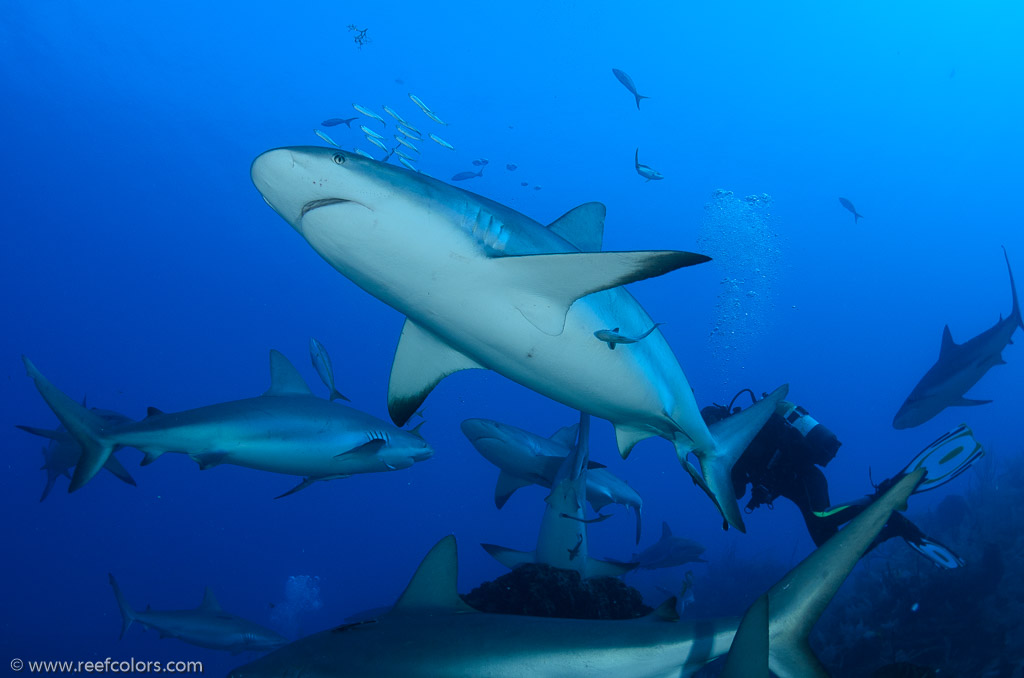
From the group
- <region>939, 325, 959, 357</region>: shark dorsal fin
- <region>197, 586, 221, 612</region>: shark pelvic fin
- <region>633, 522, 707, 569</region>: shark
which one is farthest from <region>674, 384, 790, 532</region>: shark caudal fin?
<region>197, 586, 221, 612</region>: shark pelvic fin

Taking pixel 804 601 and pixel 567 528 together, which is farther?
pixel 567 528

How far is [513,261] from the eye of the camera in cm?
221

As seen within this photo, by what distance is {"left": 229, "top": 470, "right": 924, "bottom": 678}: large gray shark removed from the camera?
7.27 ft

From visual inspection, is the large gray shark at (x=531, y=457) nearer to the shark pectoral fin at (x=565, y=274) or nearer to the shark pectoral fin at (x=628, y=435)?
the shark pectoral fin at (x=628, y=435)

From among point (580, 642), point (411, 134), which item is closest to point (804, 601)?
point (580, 642)

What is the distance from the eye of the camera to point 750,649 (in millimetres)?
2068

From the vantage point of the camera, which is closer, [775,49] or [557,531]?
[557,531]

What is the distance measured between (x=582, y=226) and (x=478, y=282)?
147cm

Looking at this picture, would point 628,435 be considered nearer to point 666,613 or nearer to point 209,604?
point 666,613

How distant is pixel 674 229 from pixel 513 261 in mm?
62434

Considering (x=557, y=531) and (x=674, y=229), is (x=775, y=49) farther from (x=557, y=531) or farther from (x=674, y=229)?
(x=557, y=531)

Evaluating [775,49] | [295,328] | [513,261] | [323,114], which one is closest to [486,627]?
[513,261]

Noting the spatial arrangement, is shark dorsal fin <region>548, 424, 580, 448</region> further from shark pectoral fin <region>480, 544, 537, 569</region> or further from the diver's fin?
the diver's fin

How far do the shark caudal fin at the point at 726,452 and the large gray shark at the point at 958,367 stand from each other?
6239 millimetres
